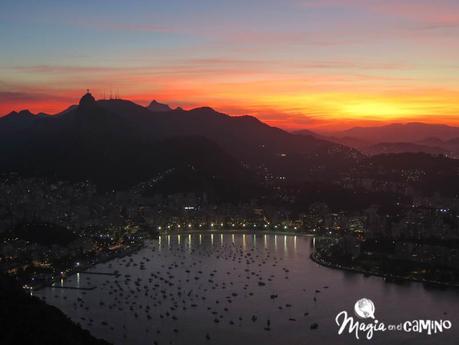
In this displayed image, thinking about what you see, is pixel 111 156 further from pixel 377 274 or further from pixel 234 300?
pixel 234 300

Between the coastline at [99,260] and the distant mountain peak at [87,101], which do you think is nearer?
the coastline at [99,260]

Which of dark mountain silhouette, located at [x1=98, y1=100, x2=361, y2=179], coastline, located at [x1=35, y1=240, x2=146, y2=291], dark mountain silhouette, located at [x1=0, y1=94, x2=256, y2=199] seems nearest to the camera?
coastline, located at [x1=35, y1=240, x2=146, y2=291]

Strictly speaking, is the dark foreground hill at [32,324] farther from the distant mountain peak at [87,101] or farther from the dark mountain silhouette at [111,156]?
the distant mountain peak at [87,101]

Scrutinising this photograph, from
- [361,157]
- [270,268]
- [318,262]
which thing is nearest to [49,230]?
[270,268]

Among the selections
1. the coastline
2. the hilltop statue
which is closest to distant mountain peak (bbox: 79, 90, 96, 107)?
the hilltop statue

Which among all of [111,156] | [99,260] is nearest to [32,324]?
[99,260]

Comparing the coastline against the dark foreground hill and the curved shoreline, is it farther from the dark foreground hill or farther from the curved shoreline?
the dark foreground hill

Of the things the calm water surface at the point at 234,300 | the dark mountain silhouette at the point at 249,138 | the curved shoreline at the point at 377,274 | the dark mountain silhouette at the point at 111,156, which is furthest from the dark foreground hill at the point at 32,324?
the dark mountain silhouette at the point at 249,138
